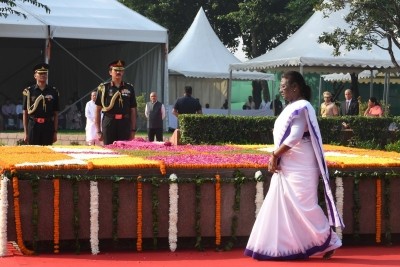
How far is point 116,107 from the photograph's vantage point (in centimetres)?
1229

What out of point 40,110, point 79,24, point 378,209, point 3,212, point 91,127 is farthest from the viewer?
point 79,24

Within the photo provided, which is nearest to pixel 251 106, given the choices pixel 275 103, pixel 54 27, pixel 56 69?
pixel 275 103

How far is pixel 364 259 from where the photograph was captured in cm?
840

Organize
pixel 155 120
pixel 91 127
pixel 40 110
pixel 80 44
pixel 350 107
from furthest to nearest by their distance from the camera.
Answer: pixel 80 44 < pixel 350 107 < pixel 155 120 < pixel 91 127 < pixel 40 110

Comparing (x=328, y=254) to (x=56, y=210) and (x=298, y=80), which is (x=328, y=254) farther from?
(x=56, y=210)

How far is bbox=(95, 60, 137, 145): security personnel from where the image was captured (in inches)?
481

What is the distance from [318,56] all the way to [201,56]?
10.2m

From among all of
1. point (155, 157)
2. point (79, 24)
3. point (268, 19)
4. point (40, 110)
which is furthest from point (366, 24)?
point (268, 19)

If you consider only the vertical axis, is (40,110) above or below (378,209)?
above

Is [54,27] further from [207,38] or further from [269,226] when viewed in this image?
[269,226]

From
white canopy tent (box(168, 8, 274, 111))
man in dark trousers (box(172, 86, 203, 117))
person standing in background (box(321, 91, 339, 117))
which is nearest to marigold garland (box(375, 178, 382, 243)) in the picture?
person standing in background (box(321, 91, 339, 117))

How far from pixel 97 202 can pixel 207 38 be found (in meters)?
26.9

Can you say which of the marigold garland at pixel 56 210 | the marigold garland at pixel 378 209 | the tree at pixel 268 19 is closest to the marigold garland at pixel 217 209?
the marigold garland at pixel 56 210

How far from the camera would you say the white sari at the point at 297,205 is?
8.12 m
